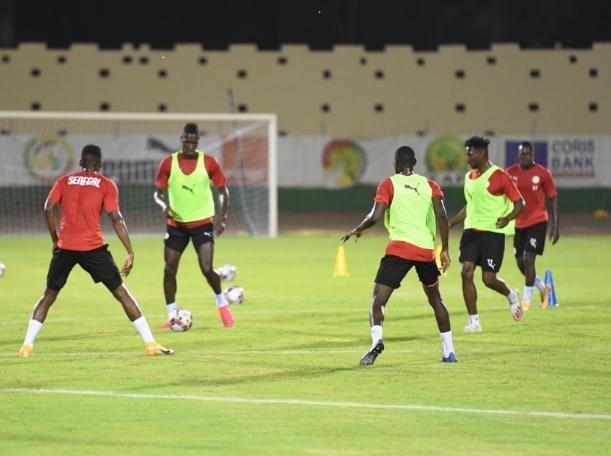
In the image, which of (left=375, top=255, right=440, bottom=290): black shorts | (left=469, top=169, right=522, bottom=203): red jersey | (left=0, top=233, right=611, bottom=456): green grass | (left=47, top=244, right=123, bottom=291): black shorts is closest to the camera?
(left=0, top=233, right=611, bottom=456): green grass

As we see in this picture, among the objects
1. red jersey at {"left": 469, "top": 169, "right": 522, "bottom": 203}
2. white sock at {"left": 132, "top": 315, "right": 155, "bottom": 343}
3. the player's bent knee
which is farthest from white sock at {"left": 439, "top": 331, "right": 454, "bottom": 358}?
the player's bent knee

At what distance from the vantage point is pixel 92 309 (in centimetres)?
1703

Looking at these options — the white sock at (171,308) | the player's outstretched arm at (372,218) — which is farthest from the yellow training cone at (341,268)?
the player's outstretched arm at (372,218)

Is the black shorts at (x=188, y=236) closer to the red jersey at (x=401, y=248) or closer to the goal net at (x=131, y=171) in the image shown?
the red jersey at (x=401, y=248)

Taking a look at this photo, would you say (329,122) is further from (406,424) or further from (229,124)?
(406,424)

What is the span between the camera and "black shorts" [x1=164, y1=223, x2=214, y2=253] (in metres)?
14.6

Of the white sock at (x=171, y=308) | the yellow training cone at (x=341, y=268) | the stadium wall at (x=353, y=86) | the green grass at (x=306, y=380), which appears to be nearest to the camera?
the green grass at (x=306, y=380)

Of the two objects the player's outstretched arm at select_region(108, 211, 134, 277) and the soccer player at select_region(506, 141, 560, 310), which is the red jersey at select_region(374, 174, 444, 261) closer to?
the player's outstretched arm at select_region(108, 211, 134, 277)

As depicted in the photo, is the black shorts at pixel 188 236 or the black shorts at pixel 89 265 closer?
the black shorts at pixel 89 265

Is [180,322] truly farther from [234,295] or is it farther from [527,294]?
[527,294]

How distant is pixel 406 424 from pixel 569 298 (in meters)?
10.3

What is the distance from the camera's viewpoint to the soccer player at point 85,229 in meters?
11.6

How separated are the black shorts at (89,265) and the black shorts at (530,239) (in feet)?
22.0

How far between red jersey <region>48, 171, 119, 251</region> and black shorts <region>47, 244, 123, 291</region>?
0.08 metres
